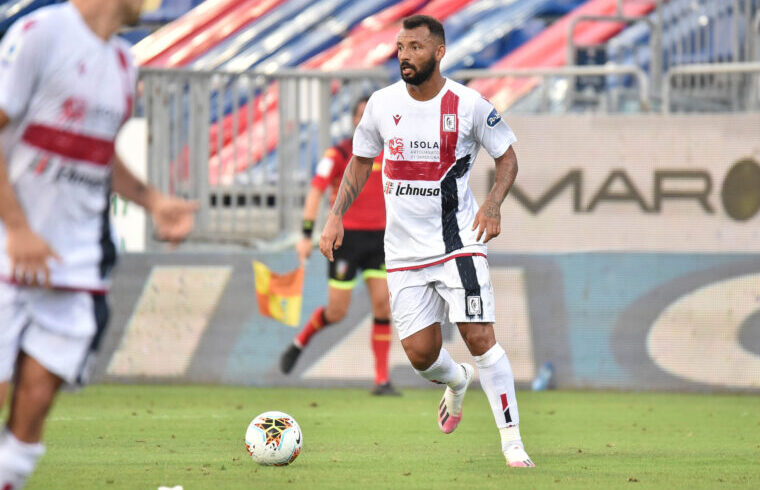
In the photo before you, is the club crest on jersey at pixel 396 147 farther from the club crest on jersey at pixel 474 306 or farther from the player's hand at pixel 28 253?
the player's hand at pixel 28 253

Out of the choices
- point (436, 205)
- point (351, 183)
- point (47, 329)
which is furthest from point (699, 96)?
point (47, 329)

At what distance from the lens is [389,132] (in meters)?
7.06

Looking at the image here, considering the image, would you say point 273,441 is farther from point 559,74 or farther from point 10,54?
point 559,74

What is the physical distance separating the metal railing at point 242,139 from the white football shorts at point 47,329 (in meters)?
9.53

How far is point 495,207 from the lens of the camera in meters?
6.64

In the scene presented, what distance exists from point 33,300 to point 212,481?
7.14 ft

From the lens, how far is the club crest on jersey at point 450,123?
695cm

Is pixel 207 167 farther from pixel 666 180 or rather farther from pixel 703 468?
pixel 703 468

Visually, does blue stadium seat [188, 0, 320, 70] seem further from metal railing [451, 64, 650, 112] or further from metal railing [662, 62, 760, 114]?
metal railing [662, 62, 760, 114]

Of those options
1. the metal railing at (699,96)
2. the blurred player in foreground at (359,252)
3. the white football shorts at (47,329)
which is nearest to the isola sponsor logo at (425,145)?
the white football shorts at (47,329)

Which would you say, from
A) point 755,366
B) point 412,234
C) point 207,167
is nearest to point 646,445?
point 412,234

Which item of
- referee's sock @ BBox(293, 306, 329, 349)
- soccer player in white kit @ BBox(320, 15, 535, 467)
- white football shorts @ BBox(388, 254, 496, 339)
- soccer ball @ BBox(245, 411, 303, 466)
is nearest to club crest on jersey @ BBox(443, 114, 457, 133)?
soccer player in white kit @ BBox(320, 15, 535, 467)

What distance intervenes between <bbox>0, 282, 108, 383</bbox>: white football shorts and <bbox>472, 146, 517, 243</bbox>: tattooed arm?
8.70 ft

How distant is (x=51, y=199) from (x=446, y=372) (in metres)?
3.51
